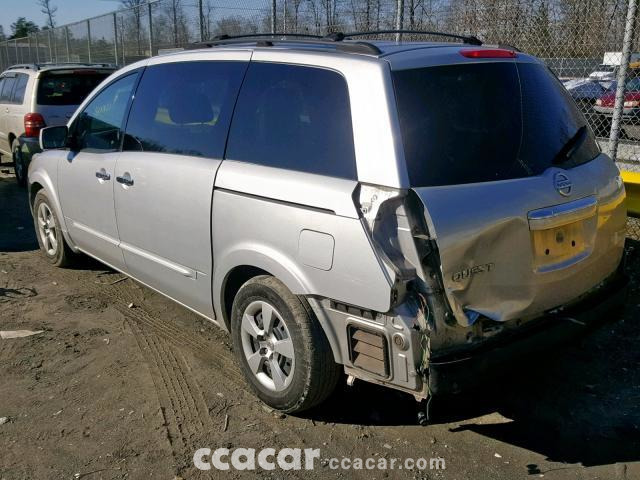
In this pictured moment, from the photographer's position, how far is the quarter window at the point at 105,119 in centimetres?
465

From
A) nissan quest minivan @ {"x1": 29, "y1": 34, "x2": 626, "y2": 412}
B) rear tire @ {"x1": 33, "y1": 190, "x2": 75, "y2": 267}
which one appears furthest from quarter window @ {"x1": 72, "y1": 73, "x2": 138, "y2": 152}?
rear tire @ {"x1": 33, "y1": 190, "x2": 75, "y2": 267}

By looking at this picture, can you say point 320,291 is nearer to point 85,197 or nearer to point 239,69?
point 239,69

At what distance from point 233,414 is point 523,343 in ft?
5.37

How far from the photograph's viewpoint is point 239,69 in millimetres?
3654

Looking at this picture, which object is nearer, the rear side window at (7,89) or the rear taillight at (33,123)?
the rear taillight at (33,123)

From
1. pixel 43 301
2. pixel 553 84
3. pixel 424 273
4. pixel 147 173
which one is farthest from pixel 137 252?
pixel 553 84

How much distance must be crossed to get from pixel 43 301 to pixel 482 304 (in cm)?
388

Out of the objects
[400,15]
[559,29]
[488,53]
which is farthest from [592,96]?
[488,53]

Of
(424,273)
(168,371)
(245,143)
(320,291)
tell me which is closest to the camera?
(424,273)

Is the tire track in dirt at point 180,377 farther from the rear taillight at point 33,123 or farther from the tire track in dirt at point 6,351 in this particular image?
the rear taillight at point 33,123

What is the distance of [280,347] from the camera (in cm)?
329

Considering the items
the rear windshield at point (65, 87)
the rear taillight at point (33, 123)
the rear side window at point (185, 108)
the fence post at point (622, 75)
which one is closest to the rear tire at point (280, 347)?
the rear side window at point (185, 108)

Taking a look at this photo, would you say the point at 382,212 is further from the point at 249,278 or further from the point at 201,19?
the point at 201,19

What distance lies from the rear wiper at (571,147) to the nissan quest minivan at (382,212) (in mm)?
16
